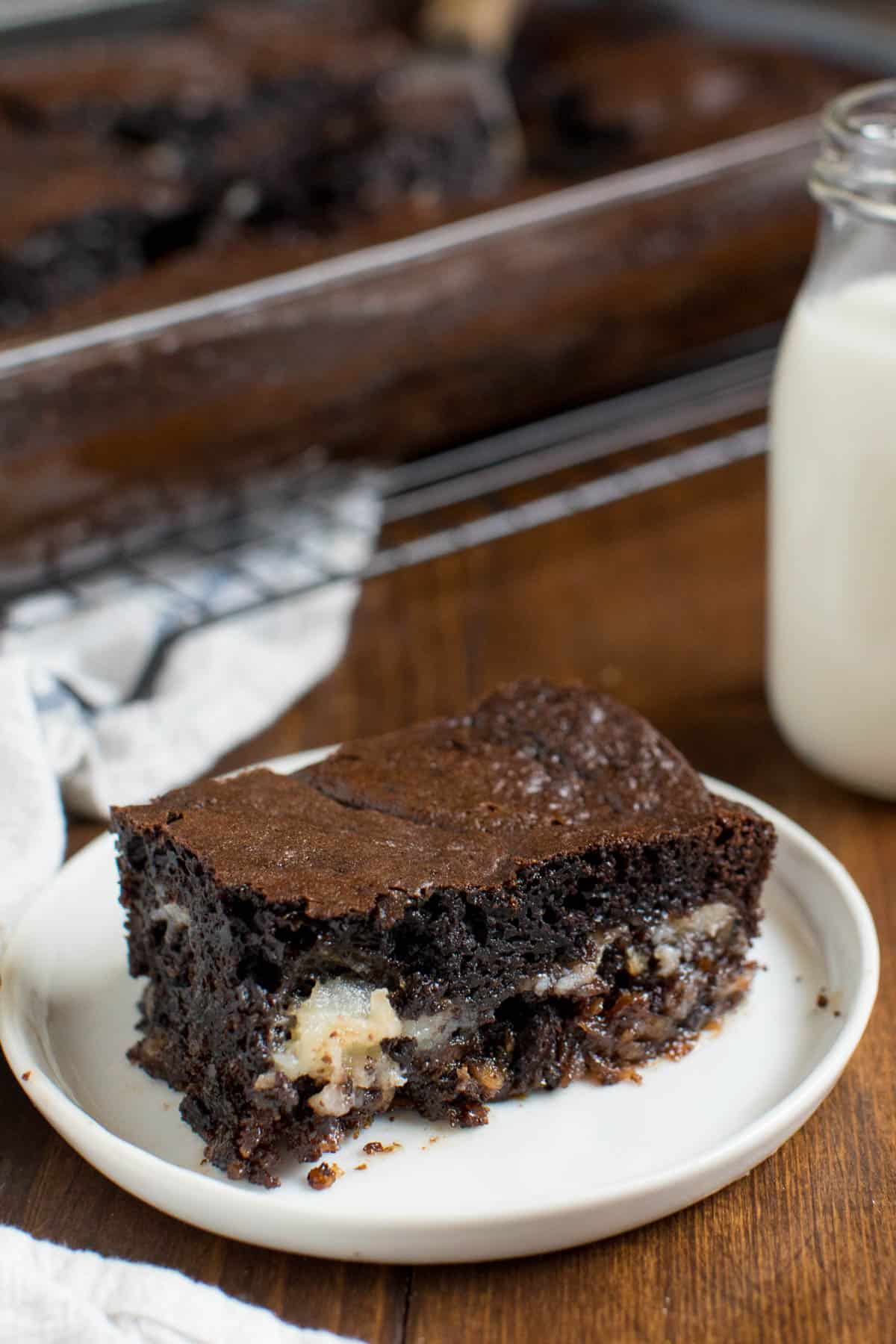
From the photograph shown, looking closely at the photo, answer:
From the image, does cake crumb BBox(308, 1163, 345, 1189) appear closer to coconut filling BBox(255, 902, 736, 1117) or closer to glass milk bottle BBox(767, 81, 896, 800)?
coconut filling BBox(255, 902, 736, 1117)

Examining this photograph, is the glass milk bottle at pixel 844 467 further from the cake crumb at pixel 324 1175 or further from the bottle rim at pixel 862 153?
the cake crumb at pixel 324 1175

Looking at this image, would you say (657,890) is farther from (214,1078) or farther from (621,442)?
(621,442)

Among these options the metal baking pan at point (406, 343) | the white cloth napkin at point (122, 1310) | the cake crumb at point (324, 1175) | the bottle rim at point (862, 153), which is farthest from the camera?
the metal baking pan at point (406, 343)

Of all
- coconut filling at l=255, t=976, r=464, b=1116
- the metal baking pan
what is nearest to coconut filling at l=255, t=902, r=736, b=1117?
coconut filling at l=255, t=976, r=464, b=1116

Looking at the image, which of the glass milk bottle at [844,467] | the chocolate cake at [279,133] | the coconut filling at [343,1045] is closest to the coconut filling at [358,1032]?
the coconut filling at [343,1045]

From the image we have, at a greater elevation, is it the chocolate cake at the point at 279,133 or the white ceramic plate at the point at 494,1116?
the chocolate cake at the point at 279,133

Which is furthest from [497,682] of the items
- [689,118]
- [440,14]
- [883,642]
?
[440,14]
